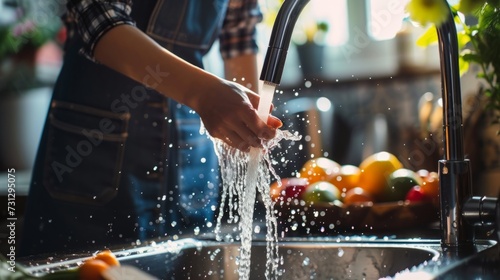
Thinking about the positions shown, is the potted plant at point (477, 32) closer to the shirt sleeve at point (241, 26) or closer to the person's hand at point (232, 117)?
the person's hand at point (232, 117)

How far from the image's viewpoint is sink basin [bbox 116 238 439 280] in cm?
92

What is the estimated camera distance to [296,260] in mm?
984

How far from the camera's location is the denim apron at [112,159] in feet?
3.91

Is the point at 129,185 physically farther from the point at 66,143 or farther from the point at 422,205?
the point at 422,205

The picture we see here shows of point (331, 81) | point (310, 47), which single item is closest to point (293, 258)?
point (310, 47)

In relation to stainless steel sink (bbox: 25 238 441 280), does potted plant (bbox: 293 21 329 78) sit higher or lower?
higher

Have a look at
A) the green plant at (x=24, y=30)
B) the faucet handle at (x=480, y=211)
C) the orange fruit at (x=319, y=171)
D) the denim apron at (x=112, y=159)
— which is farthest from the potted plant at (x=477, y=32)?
the green plant at (x=24, y=30)

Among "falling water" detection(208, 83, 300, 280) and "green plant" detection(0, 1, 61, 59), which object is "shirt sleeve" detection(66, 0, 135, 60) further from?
"green plant" detection(0, 1, 61, 59)

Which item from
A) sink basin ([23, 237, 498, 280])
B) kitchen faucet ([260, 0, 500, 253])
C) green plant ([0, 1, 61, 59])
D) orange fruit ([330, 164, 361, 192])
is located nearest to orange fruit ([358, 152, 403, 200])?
orange fruit ([330, 164, 361, 192])

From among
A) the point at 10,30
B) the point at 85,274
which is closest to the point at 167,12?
the point at 85,274

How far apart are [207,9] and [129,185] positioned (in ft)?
1.19

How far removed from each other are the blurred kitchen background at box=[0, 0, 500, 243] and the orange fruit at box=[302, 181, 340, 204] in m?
0.95

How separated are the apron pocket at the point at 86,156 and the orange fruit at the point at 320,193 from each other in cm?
33

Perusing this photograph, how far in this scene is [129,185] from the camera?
1.21m
